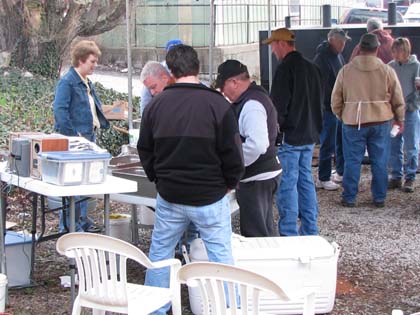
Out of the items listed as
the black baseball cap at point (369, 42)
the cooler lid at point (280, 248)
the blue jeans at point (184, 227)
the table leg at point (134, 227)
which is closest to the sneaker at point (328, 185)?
the black baseball cap at point (369, 42)

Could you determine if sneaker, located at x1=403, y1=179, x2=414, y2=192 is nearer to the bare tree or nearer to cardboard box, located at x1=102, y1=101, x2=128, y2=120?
cardboard box, located at x1=102, y1=101, x2=128, y2=120

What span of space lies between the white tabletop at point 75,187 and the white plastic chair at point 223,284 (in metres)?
1.19

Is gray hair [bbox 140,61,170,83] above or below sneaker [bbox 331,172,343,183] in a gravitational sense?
above

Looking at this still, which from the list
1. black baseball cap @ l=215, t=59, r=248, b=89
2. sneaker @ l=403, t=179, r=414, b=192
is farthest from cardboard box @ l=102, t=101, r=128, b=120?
black baseball cap @ l=215, t=59, r=248, b=89

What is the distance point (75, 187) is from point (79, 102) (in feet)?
6.08

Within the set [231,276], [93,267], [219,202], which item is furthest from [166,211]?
[231,276]

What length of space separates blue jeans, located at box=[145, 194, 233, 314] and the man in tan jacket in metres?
3.32

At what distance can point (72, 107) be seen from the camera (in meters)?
5.95

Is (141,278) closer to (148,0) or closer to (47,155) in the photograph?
(47,155)

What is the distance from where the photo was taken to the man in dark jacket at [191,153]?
3.91 m

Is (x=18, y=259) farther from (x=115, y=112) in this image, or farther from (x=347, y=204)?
(x=347, y=204)

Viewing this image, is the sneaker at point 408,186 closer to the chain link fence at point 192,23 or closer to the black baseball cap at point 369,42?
the black baseball cap at point 369,42

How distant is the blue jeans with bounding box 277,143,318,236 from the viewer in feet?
18.8

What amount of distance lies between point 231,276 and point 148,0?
14.4 m
